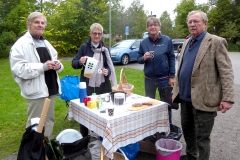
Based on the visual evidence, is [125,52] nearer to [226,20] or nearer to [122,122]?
[122,122]

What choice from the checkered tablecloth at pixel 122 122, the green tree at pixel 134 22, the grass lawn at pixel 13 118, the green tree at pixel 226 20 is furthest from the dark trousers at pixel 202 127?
the green tree at pixel 226 20

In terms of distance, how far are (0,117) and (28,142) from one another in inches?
111

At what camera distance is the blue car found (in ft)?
36.4

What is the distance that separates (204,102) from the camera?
7.39ft

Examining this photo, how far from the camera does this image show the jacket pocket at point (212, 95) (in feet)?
7.31

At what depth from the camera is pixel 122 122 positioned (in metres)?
2.30

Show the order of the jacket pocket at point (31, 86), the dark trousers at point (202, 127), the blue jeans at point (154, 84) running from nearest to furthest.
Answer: the dark trousers at point (202, 127)
the jacket pocket at point (31, 86)
the blue jeans at point (154, 84)

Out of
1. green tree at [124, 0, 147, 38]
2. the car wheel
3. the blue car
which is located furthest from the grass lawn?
green tree at [124, 0, 147, 38]

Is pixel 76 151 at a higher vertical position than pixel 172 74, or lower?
lower

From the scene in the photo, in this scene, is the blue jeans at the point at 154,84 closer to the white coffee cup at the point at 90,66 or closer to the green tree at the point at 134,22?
the white coffee cup at the point at 90,66

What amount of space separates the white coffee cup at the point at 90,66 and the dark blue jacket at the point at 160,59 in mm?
836

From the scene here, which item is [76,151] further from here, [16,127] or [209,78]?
[16,127]

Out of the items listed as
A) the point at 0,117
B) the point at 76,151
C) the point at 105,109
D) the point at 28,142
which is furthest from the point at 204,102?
the point at 0,117

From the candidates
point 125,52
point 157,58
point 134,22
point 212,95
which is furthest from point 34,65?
point 134,22
